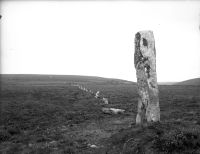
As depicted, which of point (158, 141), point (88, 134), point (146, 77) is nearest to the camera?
point (158, 141)

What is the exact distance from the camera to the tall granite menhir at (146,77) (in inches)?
671

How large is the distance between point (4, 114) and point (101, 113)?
27.8ft

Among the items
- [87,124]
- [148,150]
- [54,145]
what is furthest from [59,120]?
[148,150]

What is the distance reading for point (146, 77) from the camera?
17203 mm

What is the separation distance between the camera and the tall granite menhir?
Answer: 17.0 m

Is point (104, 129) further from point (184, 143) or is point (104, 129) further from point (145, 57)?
point (184, 143)

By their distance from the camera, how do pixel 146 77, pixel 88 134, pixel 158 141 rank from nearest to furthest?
pixel 158 141 < pixel 146 77 < pixel 88 134

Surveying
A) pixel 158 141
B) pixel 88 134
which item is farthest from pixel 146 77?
pixel 158 141

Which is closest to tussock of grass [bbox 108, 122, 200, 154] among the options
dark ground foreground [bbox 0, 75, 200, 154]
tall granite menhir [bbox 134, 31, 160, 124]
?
dark ground foreground [bbox 0, 75, 200, 154]

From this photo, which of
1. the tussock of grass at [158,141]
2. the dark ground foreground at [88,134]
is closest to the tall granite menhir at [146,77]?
the dark ground foreground at [88,134]

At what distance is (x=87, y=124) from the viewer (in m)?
21.3

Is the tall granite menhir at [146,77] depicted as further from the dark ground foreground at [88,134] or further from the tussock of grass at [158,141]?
the tussock of grass at [158,141]

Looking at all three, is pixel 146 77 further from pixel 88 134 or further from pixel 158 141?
pixel 158 141

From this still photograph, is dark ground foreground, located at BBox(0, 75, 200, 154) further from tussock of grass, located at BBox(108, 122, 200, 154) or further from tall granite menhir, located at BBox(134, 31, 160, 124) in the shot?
tall granite menhir, located at BBox(134, 31, 160, 124)
